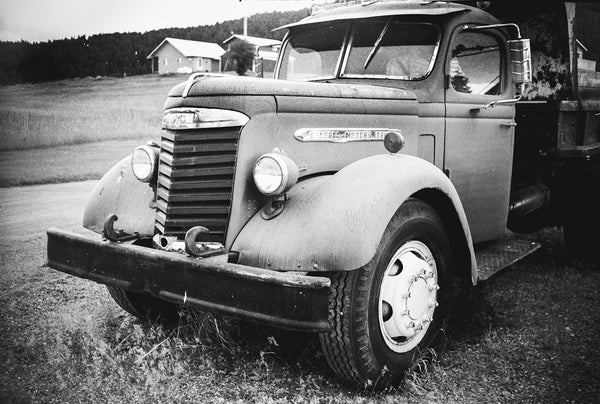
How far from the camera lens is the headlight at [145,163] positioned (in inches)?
126

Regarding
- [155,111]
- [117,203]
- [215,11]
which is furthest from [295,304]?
[155,111]

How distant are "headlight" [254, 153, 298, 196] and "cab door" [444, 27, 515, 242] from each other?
1.49 m

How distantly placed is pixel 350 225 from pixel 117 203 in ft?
5.44

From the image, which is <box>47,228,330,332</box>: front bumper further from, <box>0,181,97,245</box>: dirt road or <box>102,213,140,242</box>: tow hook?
<box>0,181,97,245</box>: dirt road

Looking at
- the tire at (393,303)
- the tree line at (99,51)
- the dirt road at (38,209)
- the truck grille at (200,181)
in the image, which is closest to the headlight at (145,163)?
the truck grille at (200,181)

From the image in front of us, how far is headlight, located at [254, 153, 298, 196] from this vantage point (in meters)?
2.61

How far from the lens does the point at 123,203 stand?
11.1ft

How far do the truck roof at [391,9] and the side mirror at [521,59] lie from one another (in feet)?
1.38

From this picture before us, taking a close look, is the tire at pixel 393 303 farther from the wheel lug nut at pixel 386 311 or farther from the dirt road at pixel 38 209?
the dirt road at pixel 38 209

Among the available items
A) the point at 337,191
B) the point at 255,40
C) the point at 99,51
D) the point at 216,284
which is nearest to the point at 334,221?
the point at 337,191

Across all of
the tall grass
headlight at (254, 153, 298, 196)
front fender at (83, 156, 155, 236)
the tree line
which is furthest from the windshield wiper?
the tall grass

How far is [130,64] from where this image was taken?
7699mm

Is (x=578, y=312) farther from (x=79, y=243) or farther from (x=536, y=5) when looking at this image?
(x=79, y=243)

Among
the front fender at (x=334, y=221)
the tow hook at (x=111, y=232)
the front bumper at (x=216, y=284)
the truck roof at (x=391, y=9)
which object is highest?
the truck roof at (x=391, y=9)
